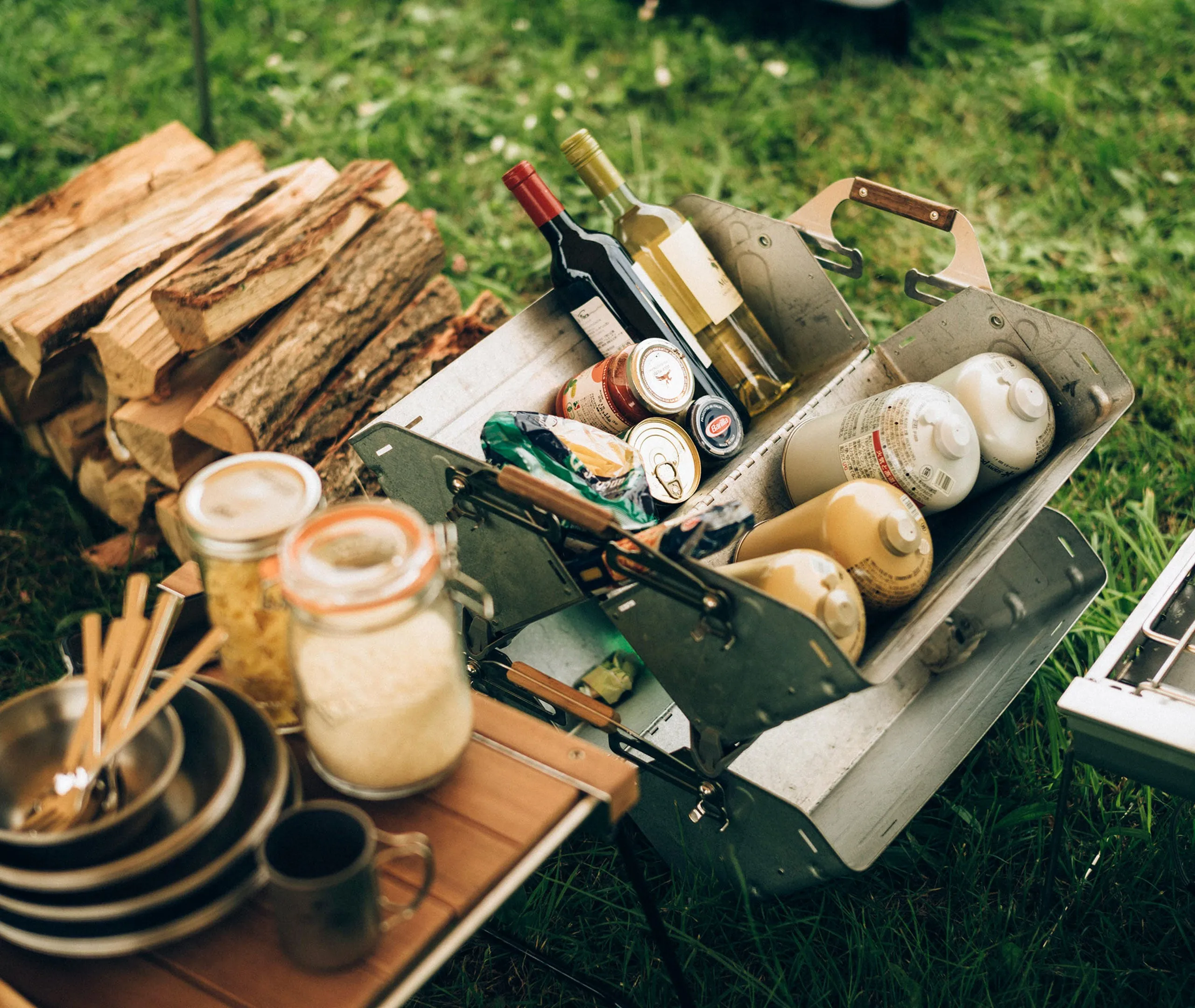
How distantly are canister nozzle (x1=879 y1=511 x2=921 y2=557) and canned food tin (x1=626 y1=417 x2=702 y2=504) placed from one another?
391 mm

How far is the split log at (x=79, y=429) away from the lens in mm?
2381

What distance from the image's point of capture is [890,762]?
6.44 ft

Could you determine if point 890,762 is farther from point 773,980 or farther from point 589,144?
point 589,144

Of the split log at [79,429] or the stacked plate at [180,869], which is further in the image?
the split log at [79,429]

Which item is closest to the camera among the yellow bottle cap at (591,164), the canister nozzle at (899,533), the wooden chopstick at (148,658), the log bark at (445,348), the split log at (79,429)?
the wooden chopstick at (148,658)

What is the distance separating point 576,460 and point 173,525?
3.47 feet

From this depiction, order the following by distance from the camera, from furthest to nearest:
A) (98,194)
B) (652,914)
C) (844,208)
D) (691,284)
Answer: (844,208) < (98,194) < (691,284) < (652,914)

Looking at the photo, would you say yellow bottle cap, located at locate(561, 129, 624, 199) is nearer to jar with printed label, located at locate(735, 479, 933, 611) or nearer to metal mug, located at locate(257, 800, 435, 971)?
jar with printed label, located at locate(735, 479, 933, 611)

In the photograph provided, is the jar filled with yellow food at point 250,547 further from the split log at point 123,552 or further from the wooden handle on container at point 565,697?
the split log at point 123,552

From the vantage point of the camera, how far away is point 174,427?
2096mm

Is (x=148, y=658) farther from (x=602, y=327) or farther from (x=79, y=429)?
(x=79, y=429)

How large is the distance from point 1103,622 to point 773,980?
109 cm

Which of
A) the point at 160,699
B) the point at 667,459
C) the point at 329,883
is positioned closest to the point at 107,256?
the point at 667,459

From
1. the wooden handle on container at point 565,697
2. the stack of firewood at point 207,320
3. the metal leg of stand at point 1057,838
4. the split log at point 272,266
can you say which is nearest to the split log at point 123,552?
the stack of firewood at point 207,320
